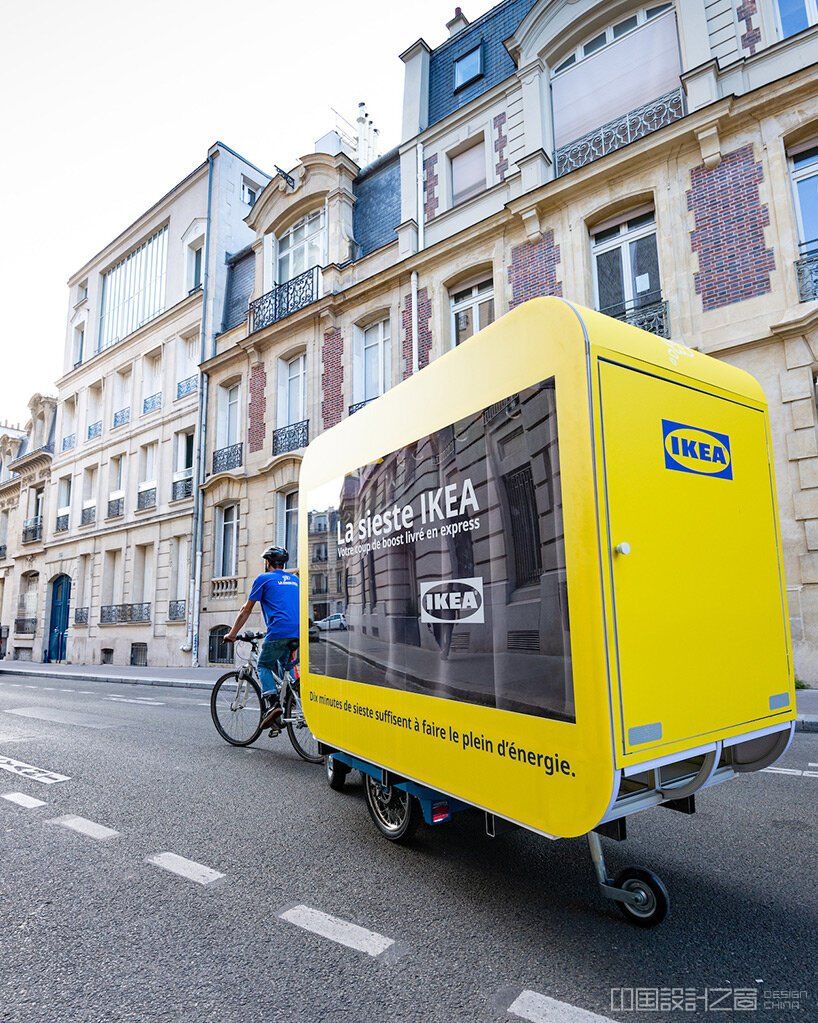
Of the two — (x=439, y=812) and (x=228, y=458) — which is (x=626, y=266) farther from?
(x=228, y=458)

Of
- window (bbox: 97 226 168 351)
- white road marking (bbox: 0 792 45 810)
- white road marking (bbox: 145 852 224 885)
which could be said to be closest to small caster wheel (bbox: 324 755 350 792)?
white road marking (bbox: 145 852 224 885)

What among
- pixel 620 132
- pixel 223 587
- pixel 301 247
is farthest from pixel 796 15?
pixel 223 587

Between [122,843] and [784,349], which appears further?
[784,349]

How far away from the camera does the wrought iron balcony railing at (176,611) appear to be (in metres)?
18.3

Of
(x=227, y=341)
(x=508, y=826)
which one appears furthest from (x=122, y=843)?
(x=227, y=341)

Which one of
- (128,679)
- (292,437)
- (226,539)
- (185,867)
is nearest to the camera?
(185,867)

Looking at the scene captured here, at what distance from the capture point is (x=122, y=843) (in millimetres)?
3635

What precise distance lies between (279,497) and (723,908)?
48.6 ft

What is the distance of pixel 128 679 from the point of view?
48.1 ft

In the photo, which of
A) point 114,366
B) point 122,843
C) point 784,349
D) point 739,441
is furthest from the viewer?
point 114,366

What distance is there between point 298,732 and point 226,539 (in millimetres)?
13274

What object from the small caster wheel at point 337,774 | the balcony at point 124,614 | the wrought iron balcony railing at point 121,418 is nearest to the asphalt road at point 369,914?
the small caster wheel at point 337,774

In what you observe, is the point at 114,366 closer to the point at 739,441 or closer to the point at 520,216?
the point at 520,216

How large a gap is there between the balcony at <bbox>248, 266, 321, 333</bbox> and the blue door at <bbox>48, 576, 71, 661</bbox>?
43.7 ft
